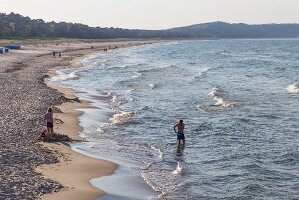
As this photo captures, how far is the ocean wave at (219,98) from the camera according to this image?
34350 millimetres

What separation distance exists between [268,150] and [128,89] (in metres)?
24.1

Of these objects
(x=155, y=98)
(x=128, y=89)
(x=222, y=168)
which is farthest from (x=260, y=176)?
(x=128, y=89)

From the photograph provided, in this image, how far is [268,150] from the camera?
21.3m

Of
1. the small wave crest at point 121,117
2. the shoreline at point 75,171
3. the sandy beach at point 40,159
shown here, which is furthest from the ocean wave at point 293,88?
the shoreline at point 75,171

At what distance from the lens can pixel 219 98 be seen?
37250 millimetres

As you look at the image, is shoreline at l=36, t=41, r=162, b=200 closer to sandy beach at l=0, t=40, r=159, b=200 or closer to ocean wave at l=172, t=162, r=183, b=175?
sandy beach at l=0, t=40, r=159, b=200

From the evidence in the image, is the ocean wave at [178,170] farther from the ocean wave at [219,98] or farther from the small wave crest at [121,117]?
the ocean wave at [219,98]

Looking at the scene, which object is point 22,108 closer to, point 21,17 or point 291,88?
point 291,88

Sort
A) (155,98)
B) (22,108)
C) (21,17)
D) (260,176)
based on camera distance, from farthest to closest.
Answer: (21,17)
(155,98)
(22,108)
(260,176)

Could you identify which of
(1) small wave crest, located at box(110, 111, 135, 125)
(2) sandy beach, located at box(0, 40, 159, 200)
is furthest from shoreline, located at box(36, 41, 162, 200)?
(1) small wave crest, located at box(110, 111, 135, 125)

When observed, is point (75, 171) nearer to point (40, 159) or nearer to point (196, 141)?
point (40, 159)

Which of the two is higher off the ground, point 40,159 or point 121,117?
point 40,159

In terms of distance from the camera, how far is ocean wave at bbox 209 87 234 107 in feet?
113

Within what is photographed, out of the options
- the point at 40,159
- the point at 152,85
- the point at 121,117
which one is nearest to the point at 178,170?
the point at 40,159
